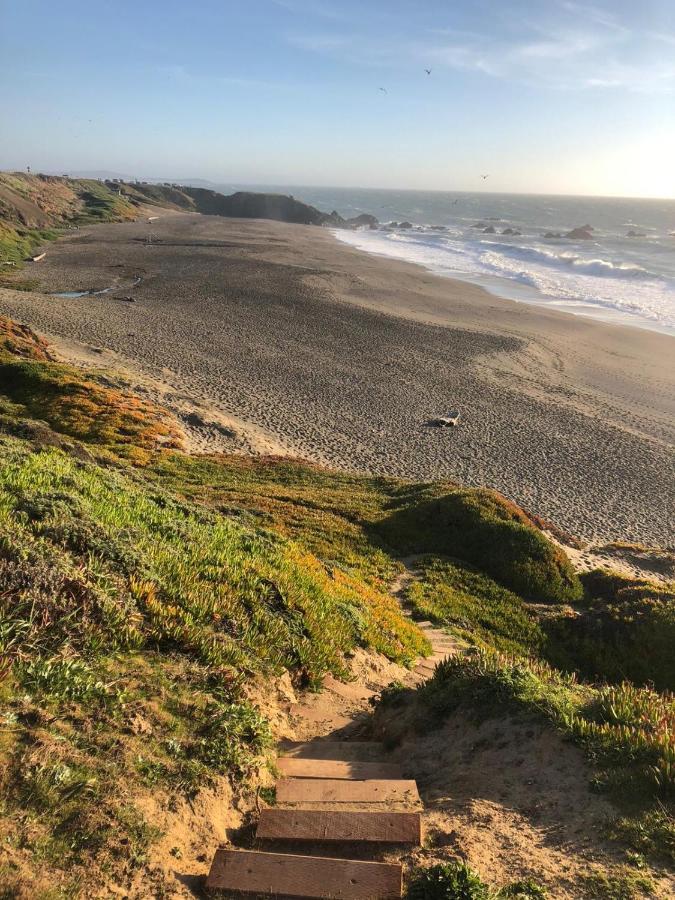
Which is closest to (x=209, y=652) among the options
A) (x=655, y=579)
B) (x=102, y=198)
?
(x=655, y=579)

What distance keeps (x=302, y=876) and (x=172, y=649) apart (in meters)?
2.34

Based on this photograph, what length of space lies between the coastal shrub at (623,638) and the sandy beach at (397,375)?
5.45 m

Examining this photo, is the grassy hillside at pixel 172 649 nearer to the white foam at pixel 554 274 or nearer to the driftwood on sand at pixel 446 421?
the driftwood on sand at pixel 446 421

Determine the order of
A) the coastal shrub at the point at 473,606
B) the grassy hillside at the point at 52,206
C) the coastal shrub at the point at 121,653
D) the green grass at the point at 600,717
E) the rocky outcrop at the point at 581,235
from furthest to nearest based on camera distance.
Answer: the rocky outcrop at the point at 581,235, the grassy hillside at the point at 52,206, the coastal shrub at the point at 473,606, the green grass at the point at 600,717, the coastal shrub at the point at 121,653

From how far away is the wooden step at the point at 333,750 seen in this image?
4793 millimetres

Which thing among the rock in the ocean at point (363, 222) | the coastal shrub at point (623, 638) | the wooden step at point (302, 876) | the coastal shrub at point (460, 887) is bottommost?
the coastal shrub at point (623, 638)

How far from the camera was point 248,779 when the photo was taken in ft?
13.3

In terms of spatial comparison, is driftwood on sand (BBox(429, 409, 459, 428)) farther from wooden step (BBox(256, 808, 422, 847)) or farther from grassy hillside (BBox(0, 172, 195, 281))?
grassy hillside (BBox(0, 172, 195, 281))

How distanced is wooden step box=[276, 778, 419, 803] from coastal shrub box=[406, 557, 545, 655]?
19.1 feet

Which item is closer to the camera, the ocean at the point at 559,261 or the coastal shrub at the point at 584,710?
the coastal shrub at the point at 584,710

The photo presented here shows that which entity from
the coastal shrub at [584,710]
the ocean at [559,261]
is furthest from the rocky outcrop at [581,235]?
the coastal shrub at [584,710]

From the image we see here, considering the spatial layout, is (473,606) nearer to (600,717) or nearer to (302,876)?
(600,717)

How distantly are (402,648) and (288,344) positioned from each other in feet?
86.2

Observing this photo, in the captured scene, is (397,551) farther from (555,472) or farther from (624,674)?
(555,472)
